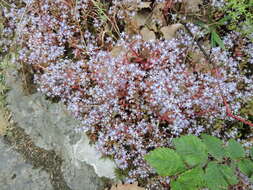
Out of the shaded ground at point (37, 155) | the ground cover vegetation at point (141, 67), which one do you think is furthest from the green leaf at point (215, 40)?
the shaded ground at point (37, 155)

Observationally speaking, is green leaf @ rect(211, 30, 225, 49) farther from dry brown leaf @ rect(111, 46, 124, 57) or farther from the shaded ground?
the shaded ground

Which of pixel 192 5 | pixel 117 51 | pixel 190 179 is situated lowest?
pixel 190 179

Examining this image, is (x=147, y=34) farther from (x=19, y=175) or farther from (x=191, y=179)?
(x=19, y=175)

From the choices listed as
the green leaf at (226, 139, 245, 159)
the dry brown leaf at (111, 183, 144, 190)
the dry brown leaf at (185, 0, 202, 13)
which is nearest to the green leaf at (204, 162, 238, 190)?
the green leaf at (226, 139, 245, 159)

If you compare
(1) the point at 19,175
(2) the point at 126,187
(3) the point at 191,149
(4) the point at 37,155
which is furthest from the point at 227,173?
(1) the point at 19,175

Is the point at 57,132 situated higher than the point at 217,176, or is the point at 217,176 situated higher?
the point at 217,176

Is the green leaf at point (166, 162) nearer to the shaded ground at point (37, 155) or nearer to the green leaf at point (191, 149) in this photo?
the green leaf at point (191, 149)

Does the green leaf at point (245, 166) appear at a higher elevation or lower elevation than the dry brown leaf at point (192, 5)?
lower
